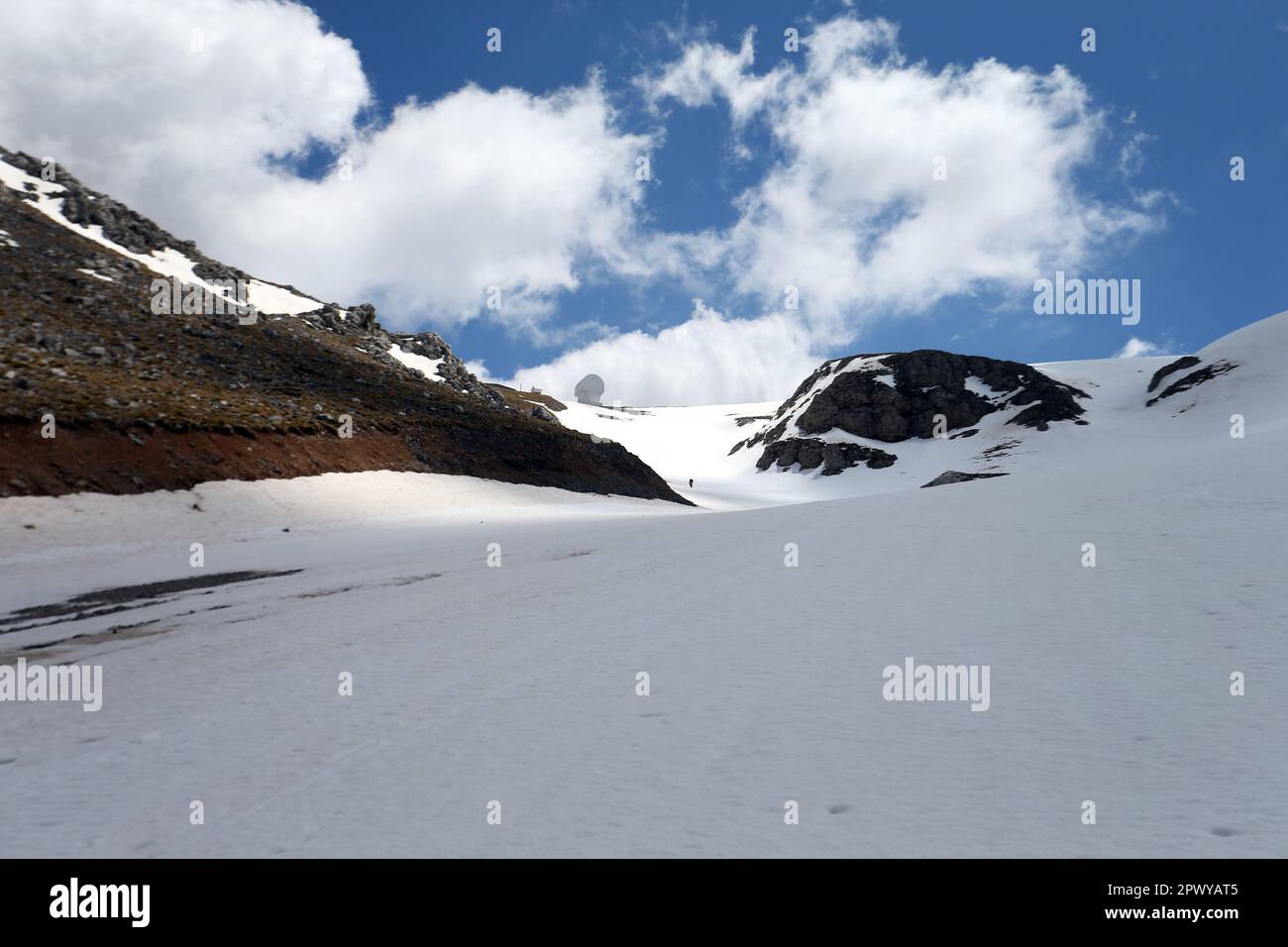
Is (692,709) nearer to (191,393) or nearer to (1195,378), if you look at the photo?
(191,393)

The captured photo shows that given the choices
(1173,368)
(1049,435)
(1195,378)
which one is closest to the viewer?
(1049,435)

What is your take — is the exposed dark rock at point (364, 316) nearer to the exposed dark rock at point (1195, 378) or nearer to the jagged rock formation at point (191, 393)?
the jagged rock formation at point (191, 393)

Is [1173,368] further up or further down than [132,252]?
further up

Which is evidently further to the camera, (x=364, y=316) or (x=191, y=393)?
(x=364, y=316)

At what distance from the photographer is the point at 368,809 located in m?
3.68

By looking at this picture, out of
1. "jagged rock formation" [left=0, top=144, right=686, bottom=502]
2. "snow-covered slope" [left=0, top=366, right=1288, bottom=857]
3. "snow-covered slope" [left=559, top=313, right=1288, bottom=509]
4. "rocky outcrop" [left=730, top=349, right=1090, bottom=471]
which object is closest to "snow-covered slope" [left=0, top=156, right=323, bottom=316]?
"jagged rock formation" [left=0, top=144, right=686, bottom=502]

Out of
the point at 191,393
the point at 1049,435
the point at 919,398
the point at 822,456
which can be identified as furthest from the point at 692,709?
the point at 919,398

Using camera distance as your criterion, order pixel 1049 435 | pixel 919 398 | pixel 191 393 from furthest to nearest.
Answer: pixel 919 398 < pixel 1049 435 < pixel 191 393

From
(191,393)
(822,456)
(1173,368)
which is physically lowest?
(191,393)

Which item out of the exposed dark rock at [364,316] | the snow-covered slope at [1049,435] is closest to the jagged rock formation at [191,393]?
the exposed dark rock at [364,316]

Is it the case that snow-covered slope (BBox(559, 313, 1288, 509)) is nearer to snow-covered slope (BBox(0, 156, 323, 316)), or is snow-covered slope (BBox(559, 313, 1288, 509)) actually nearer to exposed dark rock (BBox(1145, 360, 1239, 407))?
exposed dark rock (BBox(1145, 360, 1239, 407))

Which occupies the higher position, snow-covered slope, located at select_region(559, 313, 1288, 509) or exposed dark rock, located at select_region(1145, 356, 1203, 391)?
exposed dark rock, located at select_region(1145, 356, 1203, 391)
